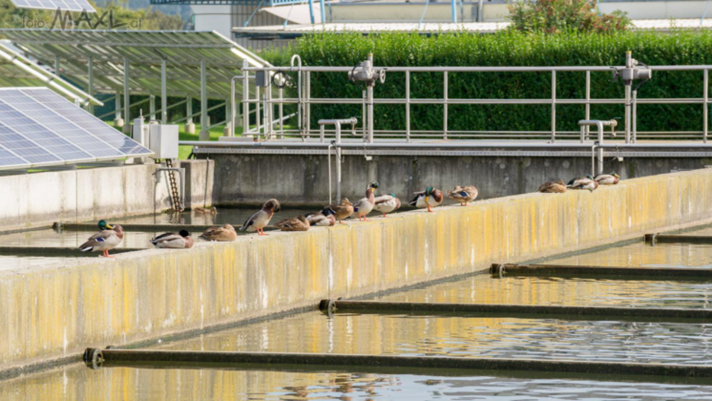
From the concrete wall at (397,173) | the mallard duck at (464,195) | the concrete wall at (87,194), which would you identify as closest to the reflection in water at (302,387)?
the mallard duck at (464,195)

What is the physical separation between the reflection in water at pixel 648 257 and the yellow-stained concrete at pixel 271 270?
32 centimetres

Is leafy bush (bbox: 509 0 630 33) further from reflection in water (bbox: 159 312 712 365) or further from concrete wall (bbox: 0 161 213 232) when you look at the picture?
reflection in water (bbox: 159 312 712 365)

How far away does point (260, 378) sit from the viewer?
462 inches

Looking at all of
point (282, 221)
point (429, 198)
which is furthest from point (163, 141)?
point (282, 221)

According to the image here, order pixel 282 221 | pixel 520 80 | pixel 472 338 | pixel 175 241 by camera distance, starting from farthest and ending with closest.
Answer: pixel 520 80, pixel 282 221, pixel 175 241, pixel 472 338

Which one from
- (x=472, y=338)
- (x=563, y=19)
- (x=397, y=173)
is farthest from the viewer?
(x=563, y=19)

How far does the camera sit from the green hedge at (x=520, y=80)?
1249 inches

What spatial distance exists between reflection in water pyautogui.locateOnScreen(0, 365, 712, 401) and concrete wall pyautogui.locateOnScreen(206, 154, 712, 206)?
16.4m

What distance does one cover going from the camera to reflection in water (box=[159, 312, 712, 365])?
12789 mm

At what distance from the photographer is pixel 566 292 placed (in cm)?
1684

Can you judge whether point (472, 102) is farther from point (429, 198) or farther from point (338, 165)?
point (429, 198)

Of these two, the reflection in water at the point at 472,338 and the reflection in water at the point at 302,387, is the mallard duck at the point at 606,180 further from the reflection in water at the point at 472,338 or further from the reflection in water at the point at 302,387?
the reflection in water at the point at 302,387

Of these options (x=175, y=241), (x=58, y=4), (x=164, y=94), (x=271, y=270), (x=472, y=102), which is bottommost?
(x=271, y=270)

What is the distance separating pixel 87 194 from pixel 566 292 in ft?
36.1
